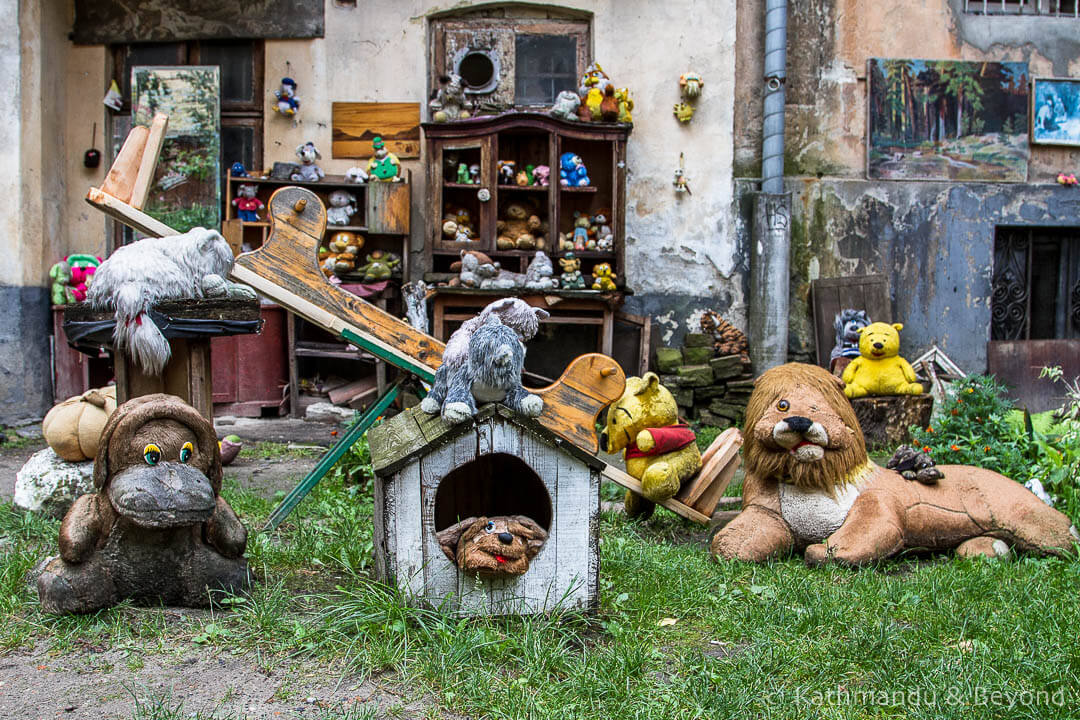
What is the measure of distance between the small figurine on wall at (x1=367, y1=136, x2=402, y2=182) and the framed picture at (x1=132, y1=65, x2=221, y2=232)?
4.54ft

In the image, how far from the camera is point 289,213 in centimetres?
362

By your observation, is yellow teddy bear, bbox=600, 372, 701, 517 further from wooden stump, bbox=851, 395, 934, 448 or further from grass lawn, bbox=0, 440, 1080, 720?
wooden stump, bbox=851, 395, 934, 448

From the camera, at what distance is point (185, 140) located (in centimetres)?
754

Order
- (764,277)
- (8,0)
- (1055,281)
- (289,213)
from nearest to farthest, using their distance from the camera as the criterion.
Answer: (289,213)
(8,0)
(764,277)
(1055,281)

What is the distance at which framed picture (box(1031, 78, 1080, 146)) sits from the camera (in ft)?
25.8

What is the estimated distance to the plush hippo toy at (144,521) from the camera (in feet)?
8.38

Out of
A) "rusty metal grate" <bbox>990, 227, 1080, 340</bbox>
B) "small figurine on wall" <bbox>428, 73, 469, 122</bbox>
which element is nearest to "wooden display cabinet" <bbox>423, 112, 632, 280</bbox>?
"small figurine on wall" <bbox>428, 73, 469, 122</bbox>

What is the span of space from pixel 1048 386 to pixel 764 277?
2.96m

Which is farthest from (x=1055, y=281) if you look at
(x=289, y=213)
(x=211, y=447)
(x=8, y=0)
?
(x=8, y=0)

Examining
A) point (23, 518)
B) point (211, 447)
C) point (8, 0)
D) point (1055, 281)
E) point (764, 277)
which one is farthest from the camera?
point (1055, 281)

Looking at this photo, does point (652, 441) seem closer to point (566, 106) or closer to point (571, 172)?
point (571, 172)

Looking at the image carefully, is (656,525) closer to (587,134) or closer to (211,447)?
(211,447)

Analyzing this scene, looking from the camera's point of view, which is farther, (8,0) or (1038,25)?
(1038,25)

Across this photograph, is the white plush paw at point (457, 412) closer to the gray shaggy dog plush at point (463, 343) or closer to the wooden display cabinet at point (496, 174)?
the gray shaggy dog plush at point (463, 343)
